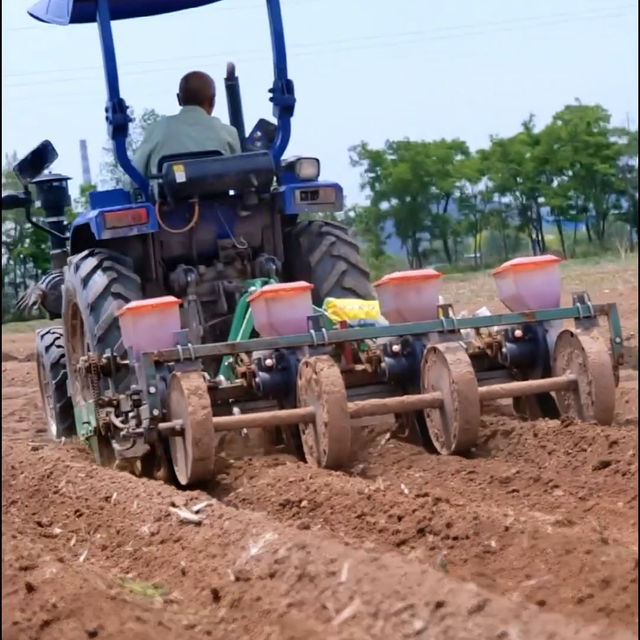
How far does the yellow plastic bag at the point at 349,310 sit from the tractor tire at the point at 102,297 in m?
0.90

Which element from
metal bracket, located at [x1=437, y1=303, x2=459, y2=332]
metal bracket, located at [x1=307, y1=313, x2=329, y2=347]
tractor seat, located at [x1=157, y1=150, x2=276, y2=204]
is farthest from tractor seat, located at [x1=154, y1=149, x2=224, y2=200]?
metal bracket, located at [x1=437, y1=303, x2=459, y2=332]

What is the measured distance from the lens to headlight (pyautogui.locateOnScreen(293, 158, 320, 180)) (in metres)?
6.27

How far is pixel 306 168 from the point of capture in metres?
6.27

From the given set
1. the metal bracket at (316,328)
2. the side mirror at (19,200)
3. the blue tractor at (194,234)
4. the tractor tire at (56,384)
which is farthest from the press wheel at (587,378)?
the side mirror at (19,200)

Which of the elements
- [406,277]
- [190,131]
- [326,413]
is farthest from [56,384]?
[326,413]

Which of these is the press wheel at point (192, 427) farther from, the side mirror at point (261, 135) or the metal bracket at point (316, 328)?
the side mirror at point (261, 135)

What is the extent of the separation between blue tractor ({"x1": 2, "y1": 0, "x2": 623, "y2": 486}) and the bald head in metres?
0.35

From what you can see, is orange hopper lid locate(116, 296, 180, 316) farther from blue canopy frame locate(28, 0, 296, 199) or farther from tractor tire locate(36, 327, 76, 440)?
tractor tire locate(36, 327, 76, 440)

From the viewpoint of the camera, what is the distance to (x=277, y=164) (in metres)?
6.17

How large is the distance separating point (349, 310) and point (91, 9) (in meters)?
2.16

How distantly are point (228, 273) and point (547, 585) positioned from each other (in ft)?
10.6

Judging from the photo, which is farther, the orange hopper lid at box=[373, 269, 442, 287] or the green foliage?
the green foliage

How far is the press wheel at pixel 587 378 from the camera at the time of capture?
17.3ft

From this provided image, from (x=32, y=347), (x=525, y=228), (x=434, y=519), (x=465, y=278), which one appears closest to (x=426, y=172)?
(x=525, y=228)
